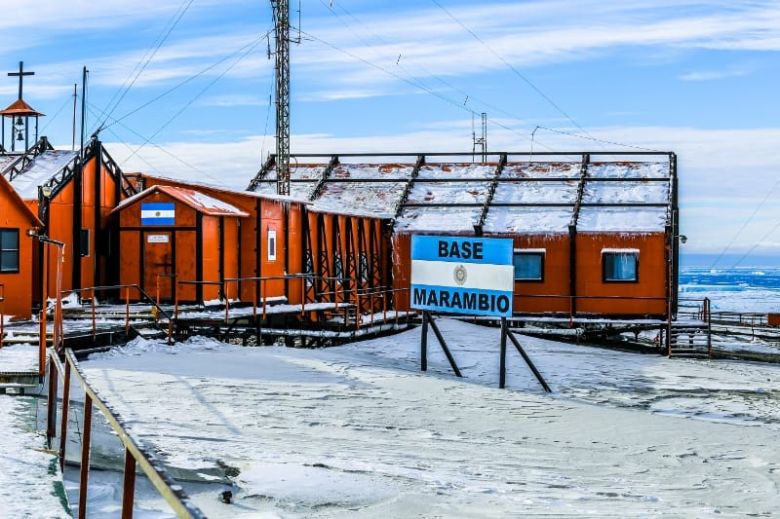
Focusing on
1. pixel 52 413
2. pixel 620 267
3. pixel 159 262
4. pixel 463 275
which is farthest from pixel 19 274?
pixel 620 267

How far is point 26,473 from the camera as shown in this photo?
9.02 meters

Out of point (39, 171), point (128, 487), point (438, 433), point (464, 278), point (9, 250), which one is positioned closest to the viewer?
point (128, 487)

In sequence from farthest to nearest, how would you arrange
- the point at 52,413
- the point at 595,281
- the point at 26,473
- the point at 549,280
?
the point at 549,280 → the point at 595,281 → the point at 52,413 → the point at 26,473

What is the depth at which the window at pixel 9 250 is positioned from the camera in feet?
76.2

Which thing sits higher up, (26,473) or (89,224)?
(89,224)

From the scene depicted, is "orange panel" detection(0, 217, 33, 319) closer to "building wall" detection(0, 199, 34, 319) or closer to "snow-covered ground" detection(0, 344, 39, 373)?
"building wall" detection(0, 199, 34, 319)

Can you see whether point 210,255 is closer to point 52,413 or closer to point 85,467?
point 52,413

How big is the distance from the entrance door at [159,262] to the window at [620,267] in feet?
48.5

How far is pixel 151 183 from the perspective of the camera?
30.2 m

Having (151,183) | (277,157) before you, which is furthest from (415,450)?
(277,157)

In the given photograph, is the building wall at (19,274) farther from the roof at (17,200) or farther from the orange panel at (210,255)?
the orange panel at (210,255)

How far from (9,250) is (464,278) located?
1133 centimetres

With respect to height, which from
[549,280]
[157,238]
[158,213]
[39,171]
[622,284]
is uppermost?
[39,171]

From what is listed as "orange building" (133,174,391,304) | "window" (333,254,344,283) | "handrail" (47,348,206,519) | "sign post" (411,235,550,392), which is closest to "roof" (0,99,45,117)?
"orange building" (133,174,391,304)
